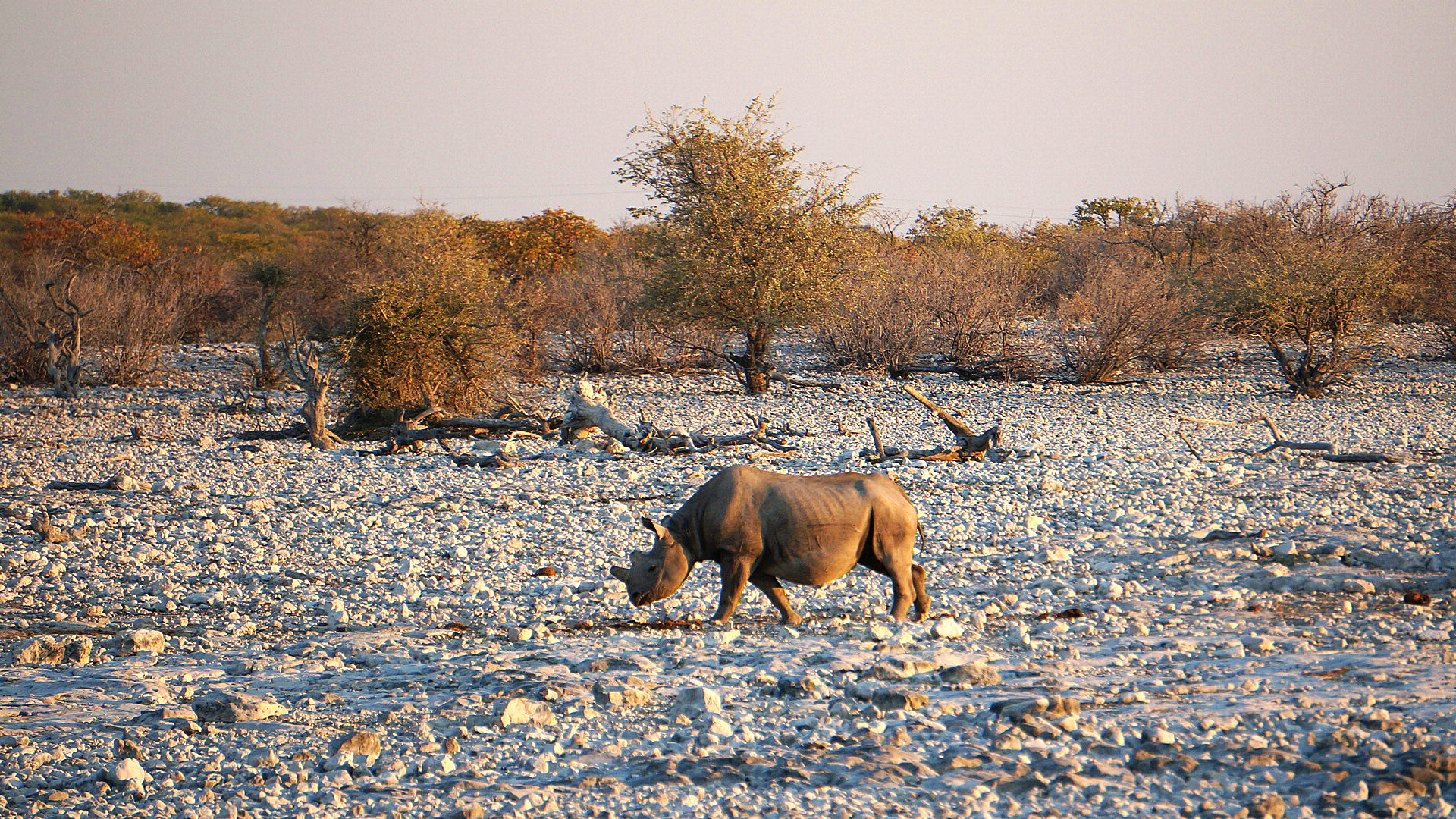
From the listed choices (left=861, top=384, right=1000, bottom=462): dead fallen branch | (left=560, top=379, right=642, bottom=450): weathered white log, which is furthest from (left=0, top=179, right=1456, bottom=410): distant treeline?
(left=861, top=384, right=1000, bottom=462): dead fallen branch

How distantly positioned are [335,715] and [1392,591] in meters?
6.19

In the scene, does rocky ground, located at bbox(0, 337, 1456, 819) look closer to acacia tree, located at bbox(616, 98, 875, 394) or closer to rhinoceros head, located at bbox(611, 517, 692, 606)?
rhinoceros head, located at bbox(611, 517, 692, 606)

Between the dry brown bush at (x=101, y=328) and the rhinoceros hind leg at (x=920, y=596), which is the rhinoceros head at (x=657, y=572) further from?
the dry brown bush at (x=101, y=328)

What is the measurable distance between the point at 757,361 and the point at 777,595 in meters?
18.0

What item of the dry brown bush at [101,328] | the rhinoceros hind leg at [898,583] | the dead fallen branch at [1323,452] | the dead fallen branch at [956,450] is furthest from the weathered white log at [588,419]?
the dry brown bush at [101,328]

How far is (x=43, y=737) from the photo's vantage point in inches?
173

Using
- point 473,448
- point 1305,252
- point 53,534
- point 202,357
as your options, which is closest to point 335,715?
point 53,534

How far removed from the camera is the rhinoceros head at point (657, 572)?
6293 millimetres

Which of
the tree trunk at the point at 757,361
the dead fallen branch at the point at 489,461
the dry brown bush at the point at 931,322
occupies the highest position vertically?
the dry brown bush at the point at 931,322

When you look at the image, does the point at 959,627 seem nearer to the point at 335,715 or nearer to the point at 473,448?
the point at 335,715

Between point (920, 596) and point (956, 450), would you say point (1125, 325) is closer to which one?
point (956, 450)

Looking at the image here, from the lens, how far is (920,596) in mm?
Result: 6469

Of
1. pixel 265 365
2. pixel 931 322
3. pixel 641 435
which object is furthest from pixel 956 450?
pixel 265 365

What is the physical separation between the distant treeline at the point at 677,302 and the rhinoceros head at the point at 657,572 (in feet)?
42.8
